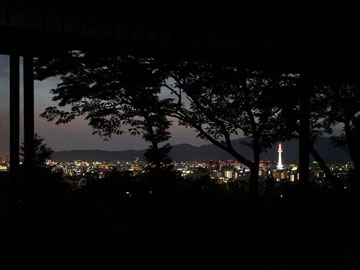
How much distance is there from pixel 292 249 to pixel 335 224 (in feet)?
2.70

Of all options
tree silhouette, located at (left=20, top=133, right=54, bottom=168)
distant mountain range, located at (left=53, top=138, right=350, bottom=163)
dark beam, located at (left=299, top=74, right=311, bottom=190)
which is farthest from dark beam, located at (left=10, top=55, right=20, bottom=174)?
tree silhouette, located at (left=20, top=133, right=54, bottom=168)

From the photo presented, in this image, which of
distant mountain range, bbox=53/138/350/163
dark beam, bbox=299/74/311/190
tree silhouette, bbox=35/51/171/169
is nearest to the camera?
dark beam, bbox=299/74/311/190

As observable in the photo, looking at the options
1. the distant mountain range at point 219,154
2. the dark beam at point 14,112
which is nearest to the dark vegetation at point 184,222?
the dark beam at point 14,112

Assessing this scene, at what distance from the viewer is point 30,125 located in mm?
2848

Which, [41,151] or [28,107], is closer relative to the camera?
[28,107]

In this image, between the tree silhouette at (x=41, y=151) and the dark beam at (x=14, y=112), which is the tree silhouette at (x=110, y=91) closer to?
the dark beam at (x=14, y=112)

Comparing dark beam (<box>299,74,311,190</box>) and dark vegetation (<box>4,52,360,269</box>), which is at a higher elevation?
dark beam (<box>299,74,311,190</box>)

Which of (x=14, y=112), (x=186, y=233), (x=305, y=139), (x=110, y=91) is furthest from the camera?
(x=110, y=91)

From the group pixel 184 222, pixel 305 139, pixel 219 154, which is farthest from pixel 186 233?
pixel 219 154

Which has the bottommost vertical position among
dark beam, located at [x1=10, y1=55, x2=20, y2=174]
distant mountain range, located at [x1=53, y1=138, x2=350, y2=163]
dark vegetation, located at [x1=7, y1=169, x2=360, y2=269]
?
dark vegetation, located at [x1=7, y1=169, x2=360, y2=269]

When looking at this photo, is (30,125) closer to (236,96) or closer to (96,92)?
(96,92)

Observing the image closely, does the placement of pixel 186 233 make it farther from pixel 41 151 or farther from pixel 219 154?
pixel 41 151

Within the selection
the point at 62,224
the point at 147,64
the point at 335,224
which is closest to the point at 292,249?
the point at 335,224

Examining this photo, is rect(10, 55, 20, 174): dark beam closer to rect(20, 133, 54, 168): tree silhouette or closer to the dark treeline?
the dark treeline
